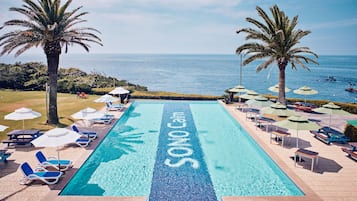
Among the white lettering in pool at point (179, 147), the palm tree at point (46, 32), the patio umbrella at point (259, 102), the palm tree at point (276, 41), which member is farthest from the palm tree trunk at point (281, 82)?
the palm tree at point (46, 32)

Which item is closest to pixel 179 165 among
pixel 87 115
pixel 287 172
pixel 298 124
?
pixel 287 172

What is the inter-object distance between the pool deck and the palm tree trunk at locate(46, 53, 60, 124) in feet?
13.1

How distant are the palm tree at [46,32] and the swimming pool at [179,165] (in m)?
6.40

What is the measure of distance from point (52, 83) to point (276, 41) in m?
18.0

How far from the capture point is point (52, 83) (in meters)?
17.1

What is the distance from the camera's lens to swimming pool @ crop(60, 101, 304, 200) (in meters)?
10.1

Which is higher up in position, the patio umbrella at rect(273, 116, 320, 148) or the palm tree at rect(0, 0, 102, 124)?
the palm tree at rect(0, 0, 102, 124)

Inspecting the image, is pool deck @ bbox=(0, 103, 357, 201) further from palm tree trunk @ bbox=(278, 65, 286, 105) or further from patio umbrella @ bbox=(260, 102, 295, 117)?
palm tree trunk @ bbox=(278, 65, 286, 105)

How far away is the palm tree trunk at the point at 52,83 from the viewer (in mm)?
16734

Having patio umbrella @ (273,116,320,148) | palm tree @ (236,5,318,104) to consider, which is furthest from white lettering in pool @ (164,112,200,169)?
palm tree @ (236,5,318,104)

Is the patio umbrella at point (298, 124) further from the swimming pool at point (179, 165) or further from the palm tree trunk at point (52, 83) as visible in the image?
the palm tree trunk at point (52, 83)

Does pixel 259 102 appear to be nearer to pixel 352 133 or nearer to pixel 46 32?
pixel 352 133

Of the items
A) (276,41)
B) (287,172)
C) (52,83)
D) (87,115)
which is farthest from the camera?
(276,41)

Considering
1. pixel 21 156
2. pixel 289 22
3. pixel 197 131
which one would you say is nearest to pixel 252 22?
pixel 289 22
